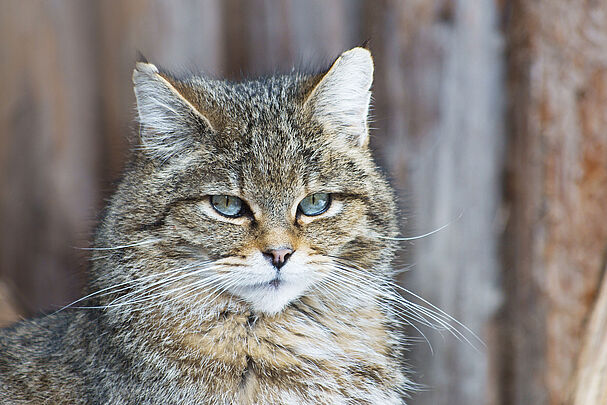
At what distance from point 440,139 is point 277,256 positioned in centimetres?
138

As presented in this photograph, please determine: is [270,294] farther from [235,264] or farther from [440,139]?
[440,139]

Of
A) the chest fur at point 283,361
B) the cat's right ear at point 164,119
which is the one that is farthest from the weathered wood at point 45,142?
the chest fur at point 283,361

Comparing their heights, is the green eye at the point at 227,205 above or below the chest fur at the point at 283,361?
above

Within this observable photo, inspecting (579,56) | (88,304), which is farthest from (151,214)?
(579,56)

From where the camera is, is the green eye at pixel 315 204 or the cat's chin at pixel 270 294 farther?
the green eye at pixel 315 204

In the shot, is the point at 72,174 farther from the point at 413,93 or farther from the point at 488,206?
the point at 488,206

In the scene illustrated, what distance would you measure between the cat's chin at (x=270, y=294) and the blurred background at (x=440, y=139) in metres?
0.73

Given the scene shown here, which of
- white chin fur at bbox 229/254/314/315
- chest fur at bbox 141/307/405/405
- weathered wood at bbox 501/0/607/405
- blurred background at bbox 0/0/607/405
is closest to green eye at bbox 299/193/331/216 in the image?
white chin fur at bbox 229/254/314/315

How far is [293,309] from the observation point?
2.29 m

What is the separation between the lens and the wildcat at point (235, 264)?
7.04 ft

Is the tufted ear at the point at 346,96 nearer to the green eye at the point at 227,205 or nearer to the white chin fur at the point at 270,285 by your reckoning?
the green eye at the point at 227,205

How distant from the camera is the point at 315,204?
2258mm

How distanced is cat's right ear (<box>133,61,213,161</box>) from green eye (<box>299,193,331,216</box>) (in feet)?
Answer: 1.31

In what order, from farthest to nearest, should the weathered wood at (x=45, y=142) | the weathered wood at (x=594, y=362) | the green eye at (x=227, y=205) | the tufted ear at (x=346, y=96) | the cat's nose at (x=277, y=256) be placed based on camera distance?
the weathered wood at (x=45, y=142)
the weathered wood at (x=594, y=362)
the tufted ear at (x=346, y=96)
the green eye at (x=227, y=205)
the cat's nose at (x=277, y=256)
